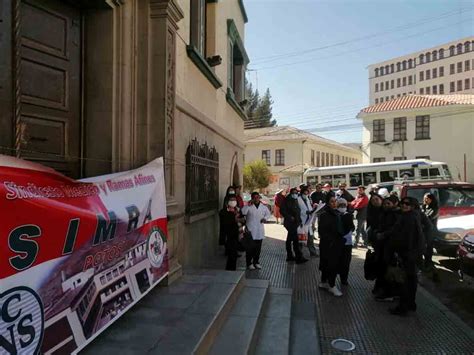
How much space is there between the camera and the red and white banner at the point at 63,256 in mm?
2395

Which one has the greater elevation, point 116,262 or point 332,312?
point 116,262

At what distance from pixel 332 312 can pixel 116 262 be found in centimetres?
360

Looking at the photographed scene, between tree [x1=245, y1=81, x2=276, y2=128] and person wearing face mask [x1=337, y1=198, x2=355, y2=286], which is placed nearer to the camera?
person wearing face mask [x1=337, y1=198, x2=355, y2=286]

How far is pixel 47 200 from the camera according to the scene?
267 cm

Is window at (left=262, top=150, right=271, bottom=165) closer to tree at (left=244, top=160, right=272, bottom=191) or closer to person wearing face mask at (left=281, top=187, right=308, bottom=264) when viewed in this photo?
tree at (left=244, top=160, right=272, bottom=191)

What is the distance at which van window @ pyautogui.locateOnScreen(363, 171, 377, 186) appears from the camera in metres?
24.2

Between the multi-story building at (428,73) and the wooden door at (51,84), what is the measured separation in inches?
3526

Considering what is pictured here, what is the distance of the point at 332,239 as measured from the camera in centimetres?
685

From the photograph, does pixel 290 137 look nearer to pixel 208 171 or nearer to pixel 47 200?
pixel 208 171

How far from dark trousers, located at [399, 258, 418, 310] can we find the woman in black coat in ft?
3.79

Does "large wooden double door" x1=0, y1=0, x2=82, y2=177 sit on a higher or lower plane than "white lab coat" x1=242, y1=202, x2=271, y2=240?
higher

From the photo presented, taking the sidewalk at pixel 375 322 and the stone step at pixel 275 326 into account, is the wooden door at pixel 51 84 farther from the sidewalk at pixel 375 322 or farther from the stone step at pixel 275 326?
the sidewalk at pixel 375 322

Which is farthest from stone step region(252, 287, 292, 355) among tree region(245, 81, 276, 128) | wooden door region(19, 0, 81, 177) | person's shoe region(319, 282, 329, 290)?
tree region(245, 81, 276, 128)

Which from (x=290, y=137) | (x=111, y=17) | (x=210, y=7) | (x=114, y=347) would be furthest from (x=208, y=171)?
(x=290, y=137)
